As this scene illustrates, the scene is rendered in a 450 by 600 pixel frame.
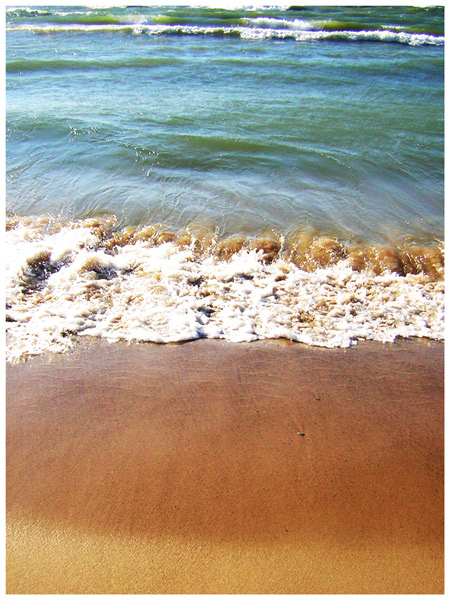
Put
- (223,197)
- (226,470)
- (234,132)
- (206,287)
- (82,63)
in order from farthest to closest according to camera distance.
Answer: (82,63)
(234,132)
(223,197)
(206,287)
(226,470)

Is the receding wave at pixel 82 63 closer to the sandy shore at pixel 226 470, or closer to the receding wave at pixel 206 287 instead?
the receding wave at pixel 206 287

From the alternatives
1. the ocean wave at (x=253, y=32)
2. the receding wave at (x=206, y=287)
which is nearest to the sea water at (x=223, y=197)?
the receding wave at (x=206, y=287)

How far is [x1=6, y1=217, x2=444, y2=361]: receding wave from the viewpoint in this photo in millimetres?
3893

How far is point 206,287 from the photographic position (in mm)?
4391

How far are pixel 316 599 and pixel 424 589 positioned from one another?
0.57 metres

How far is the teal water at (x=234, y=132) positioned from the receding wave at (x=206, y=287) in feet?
1.49

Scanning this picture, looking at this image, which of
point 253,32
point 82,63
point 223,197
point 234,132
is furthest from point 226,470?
point 253,32

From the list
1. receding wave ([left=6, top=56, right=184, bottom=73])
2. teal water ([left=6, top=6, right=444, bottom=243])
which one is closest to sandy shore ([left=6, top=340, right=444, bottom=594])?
teal water ([left=6, top=6, right=444, bottom=243])

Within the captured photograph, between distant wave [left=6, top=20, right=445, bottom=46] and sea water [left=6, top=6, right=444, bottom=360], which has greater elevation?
distant wave [left=6, top=20, right=445, bottom=46]

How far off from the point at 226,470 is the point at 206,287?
202 centimetres

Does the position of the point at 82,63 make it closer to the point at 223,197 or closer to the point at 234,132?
the point at 234,132

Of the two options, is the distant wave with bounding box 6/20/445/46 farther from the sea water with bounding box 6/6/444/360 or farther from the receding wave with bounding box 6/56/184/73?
the receding wave with bounding box 6/56/184/73

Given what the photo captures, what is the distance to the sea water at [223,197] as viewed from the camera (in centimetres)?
409

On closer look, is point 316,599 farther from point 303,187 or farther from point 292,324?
point 303,187
